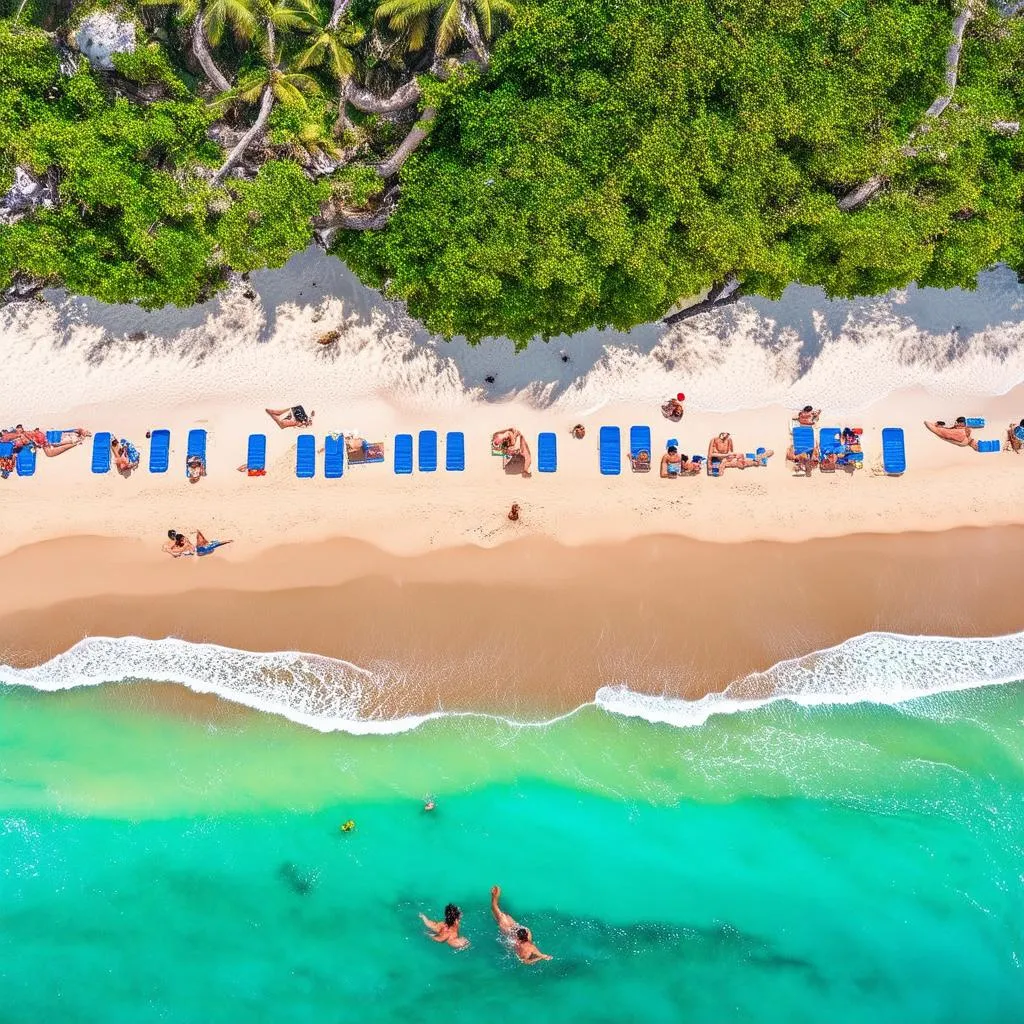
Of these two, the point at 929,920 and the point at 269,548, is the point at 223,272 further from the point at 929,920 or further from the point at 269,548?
the point at 929,920

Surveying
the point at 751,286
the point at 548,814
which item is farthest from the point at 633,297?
the point at 548,814

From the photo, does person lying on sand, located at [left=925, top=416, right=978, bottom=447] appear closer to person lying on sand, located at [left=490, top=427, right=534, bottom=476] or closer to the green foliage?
person lying on sand, located at [left=490, top=427, right=534, bottom=476]

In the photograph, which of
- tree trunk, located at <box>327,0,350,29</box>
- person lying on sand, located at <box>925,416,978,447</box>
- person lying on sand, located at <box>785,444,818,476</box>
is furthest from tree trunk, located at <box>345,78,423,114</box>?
person lying on sand, located at <box>925,416,978,447</box>

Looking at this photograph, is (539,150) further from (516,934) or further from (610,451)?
(516,934)

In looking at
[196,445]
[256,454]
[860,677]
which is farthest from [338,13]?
[860,677]

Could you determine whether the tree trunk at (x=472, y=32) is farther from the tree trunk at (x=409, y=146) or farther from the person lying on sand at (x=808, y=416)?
the person lying on sand at (x=808, y=416)

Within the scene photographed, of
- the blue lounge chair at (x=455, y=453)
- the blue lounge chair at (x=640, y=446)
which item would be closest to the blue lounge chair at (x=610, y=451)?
the blue lounge chair at (x=640, y=446)

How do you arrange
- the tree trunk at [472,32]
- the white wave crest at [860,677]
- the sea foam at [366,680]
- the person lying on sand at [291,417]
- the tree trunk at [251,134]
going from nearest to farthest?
the tree trunk at [472,32]
the tree trunk at [251,134]
the sea foam at [366,680]
the white wave crest at [860,677]
the person lying on sand at [291,417]
